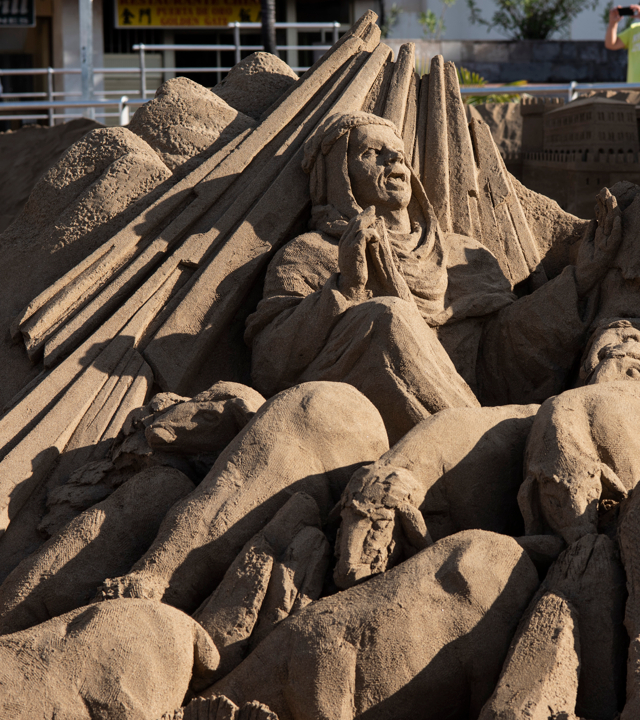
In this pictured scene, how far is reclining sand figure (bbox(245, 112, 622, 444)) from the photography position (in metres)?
3.91

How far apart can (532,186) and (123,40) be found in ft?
34.4

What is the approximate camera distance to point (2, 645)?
8.82ft

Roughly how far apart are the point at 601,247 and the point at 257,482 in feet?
7.76

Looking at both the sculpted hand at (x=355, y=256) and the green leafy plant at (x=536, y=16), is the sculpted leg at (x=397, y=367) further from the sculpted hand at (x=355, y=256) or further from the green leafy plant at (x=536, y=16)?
the green leafy plant at (x=536, y=16)

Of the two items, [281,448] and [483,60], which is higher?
[483,60]

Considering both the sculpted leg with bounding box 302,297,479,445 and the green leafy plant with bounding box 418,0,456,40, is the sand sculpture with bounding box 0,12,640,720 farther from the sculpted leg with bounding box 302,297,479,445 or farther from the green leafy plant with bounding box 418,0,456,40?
the green leafy plant with bounding box 418,0,456,40

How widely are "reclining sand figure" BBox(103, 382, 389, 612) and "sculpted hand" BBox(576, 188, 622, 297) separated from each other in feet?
5.68

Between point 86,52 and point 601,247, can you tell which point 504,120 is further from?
point 601,247

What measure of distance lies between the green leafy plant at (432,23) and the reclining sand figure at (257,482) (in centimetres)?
1894

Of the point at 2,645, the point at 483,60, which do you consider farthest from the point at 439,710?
the point at 483,60

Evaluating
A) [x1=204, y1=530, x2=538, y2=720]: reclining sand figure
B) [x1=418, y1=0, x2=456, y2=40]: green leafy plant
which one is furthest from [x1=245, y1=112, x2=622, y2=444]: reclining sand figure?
[x1=418, y1=0, x2=456, y2=40]: green leafy plant

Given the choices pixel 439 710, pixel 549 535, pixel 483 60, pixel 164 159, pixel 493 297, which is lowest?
pixel 439 710

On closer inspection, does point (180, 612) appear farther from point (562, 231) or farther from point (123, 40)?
point (123, 40)

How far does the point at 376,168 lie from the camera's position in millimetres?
4742
